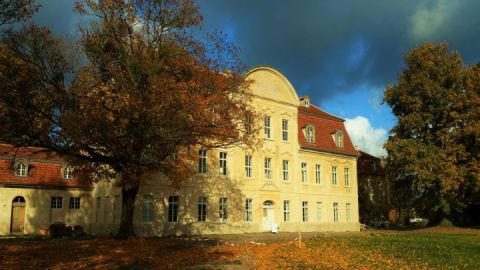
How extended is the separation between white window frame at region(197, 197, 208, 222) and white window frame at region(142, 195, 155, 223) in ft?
11.6

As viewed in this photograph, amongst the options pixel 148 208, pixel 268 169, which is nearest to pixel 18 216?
pixel 148 208

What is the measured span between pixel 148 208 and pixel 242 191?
7.74m

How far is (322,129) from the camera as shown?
138ft

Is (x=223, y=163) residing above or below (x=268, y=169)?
above

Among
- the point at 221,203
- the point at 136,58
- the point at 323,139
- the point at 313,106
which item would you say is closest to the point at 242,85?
the point at 136,58

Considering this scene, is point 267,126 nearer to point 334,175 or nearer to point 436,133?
point 334,175

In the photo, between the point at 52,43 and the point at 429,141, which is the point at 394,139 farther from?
the point at 52,43

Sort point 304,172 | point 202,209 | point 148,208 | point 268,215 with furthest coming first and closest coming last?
1. point 304,172
2. point 268,215
3. point 202,209
4. point 148,208

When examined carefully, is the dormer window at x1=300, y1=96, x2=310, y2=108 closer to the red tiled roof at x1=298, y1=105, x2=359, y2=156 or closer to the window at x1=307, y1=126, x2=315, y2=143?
the red tiled roof at x1=298, y1=105, x2=359, y2=156

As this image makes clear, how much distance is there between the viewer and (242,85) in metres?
23.0

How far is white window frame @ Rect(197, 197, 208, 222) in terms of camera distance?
105 ft

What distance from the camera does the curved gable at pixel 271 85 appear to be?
119 ft

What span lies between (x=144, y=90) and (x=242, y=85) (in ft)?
20.7

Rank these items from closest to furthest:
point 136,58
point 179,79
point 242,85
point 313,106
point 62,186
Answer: point 136,58
point 179,79
point 242,85
point 62,186
point 313,106
